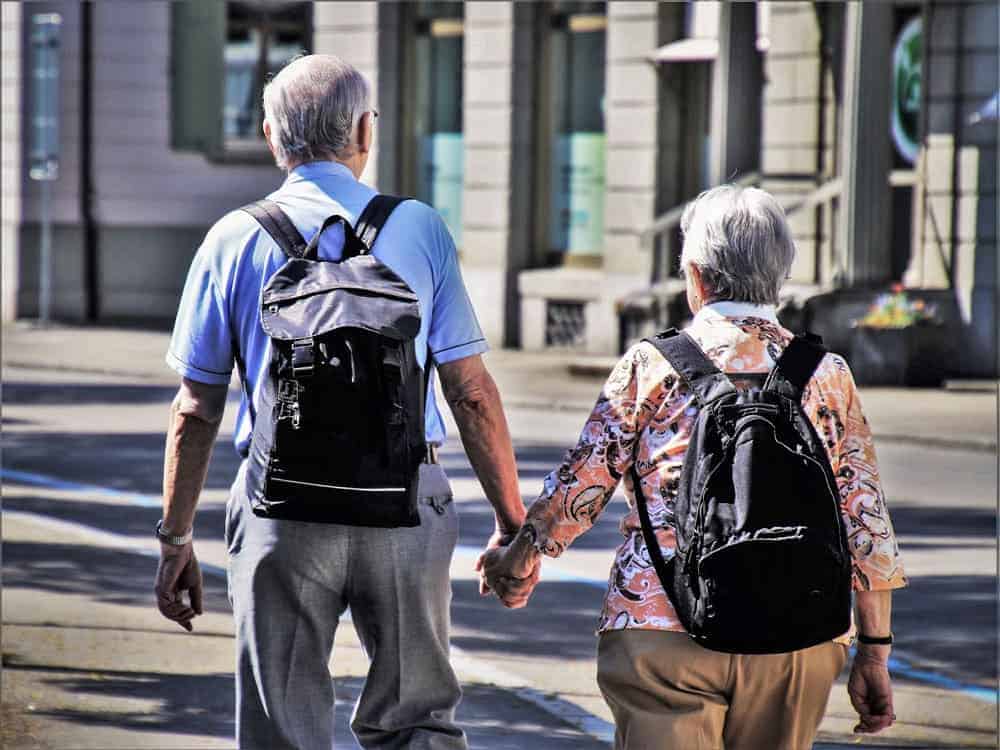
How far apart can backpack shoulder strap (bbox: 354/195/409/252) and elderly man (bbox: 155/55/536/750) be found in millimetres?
18

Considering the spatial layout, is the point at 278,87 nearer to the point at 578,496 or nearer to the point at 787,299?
the point at 578,496

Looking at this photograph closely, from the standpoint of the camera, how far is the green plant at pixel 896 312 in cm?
1922

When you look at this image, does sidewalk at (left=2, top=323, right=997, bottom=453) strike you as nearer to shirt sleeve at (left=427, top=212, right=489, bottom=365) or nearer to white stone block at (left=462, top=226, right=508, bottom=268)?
white stone block at (left=462, top=226, right=508, bottom=268)

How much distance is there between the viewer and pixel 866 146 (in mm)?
19562

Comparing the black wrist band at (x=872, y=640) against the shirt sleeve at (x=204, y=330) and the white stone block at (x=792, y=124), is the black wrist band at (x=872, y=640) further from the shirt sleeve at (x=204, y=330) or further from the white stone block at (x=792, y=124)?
the white stone block at (x=792, y=124)

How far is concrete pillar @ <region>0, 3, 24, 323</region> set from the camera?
2816 centimetres

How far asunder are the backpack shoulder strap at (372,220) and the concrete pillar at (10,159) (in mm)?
24865

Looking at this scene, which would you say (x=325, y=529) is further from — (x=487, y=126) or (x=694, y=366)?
(x=487, y=126)

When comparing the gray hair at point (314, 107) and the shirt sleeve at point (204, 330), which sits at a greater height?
the gray hair at point (314, 107)

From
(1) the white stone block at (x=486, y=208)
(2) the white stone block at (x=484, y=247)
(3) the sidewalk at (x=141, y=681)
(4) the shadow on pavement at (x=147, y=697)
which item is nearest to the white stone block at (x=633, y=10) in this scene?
(1) the white stone block at (x=486, y=208)

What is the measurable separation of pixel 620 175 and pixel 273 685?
19173 millimetres

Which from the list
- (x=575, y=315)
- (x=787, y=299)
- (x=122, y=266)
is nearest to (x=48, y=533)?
(x=787, y=299)

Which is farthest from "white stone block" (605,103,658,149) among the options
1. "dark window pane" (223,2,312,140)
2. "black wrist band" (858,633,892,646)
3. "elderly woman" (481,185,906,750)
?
"black wrist band" (858,633,892,646)

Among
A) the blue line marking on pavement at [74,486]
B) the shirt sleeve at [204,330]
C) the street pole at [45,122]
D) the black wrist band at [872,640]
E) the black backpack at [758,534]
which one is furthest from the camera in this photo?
the street pole at [45,122]
